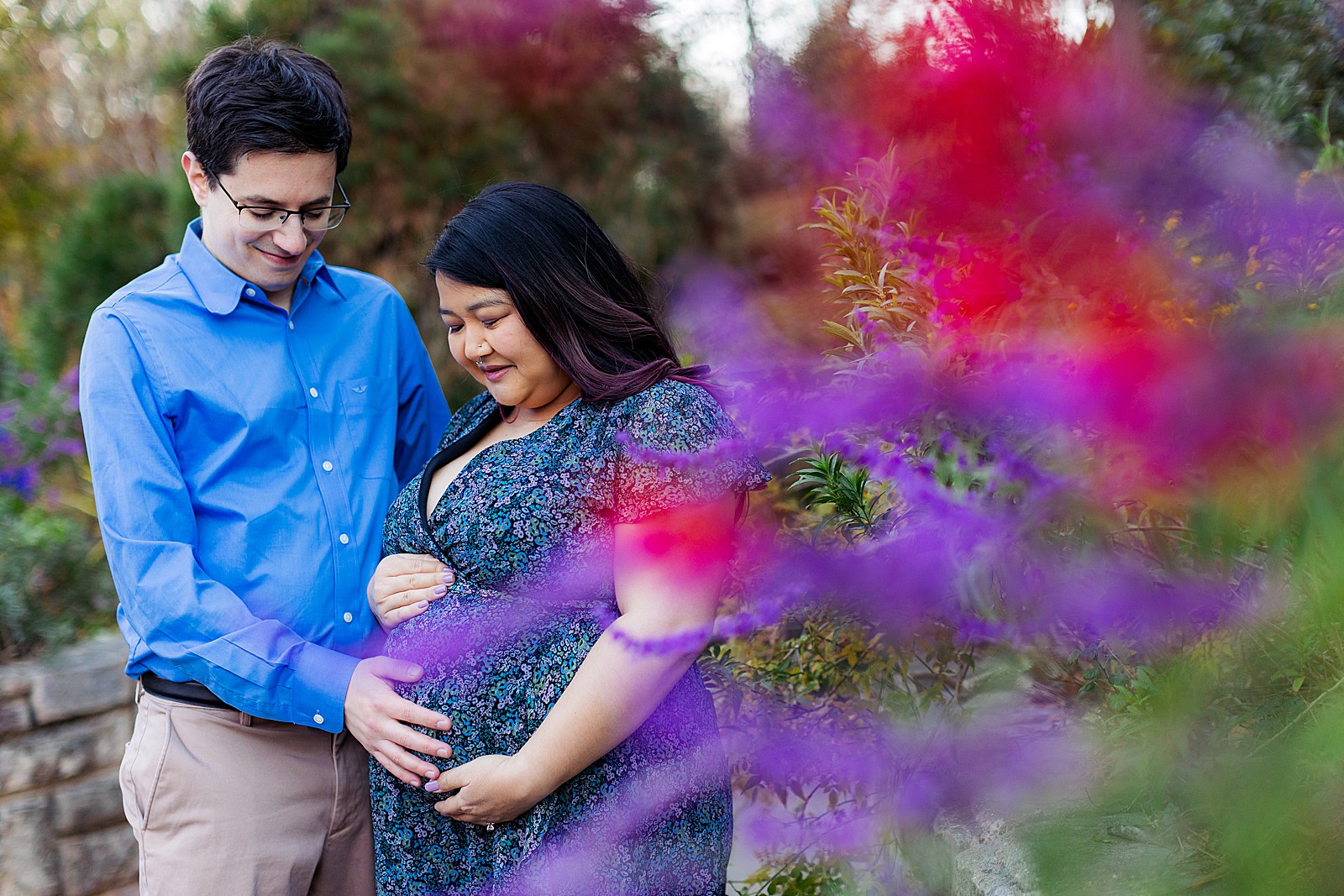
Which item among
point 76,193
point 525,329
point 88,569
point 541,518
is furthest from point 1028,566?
point 76,193

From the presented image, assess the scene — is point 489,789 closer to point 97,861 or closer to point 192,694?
point 192,694

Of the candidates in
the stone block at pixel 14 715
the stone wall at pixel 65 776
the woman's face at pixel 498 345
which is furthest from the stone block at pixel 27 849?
the woman's face at pixel 498 345

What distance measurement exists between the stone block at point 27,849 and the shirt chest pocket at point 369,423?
1.70 metres

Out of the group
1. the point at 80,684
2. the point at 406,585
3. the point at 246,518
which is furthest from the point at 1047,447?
the point at 80,684

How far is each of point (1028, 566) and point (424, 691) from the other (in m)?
0.96

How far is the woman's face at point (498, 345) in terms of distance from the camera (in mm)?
1483

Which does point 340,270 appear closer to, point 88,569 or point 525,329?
point 525,329

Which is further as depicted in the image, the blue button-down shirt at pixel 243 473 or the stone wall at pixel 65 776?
the stone wall at pixel 65 776

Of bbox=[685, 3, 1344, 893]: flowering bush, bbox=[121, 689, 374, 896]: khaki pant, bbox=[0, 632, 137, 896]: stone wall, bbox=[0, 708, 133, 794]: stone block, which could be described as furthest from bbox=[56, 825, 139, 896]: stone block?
bbox=[685, 3, 1344, 893]: flowering bush

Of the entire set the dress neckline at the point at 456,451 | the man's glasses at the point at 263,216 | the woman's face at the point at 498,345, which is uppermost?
the man's glasses at the point at 263,216

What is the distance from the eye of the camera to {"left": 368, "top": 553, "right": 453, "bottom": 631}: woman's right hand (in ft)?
4.96

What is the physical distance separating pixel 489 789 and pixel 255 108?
106cm

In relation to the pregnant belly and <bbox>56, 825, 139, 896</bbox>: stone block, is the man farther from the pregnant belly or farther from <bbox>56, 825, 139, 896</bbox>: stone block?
<bbox>56, 825, 139, 896</bbox>: stone block

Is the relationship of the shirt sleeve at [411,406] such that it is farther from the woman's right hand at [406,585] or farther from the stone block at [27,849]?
the stone block at [27,849]
